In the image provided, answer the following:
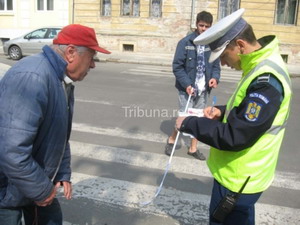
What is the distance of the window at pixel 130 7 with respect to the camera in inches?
839

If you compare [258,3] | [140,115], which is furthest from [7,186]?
[258,3]

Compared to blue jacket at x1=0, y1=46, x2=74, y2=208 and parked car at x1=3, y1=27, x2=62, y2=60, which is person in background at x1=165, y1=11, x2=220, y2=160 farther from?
parked car at x1=3, y1=27, x2=62, y2=60

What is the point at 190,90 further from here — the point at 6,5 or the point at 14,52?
the point at 6,5

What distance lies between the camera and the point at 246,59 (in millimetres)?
2143

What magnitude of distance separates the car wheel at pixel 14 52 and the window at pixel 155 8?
7.97 metres

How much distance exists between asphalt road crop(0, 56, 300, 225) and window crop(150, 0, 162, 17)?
44.1ft

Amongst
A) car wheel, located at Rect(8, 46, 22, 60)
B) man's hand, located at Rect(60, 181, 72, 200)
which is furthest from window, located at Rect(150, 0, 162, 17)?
man's hand, located at Rect(60, 181, 72, 200)

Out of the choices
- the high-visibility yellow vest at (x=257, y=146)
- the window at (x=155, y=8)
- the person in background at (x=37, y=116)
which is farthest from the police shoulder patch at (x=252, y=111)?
the window at (x=155, y=8)

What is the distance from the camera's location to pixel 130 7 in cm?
2138

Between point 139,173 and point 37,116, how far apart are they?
116 inches

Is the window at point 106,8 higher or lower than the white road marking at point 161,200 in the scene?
higher

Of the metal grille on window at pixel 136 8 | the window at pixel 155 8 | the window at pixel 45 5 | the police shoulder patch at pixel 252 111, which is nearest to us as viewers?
the police shoulder patch at pixel 252 111

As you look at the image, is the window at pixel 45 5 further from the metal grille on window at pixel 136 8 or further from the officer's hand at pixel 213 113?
the officer's hand at pixel 213 113

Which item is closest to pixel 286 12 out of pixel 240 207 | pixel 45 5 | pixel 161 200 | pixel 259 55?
pixel 45 5
